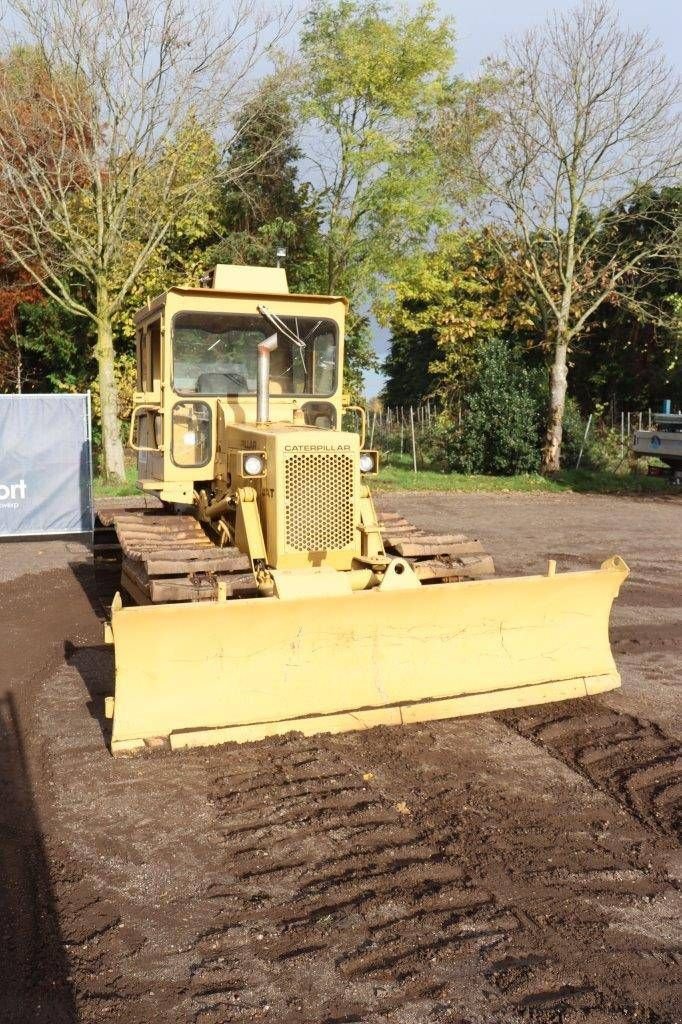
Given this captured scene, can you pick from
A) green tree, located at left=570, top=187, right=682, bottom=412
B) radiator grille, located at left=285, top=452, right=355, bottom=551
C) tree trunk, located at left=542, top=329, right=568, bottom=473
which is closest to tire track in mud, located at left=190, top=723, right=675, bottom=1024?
radiator grille, located at left=285, top=452, right=355, bottom=551

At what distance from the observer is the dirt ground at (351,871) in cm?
323

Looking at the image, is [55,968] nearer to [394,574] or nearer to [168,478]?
[394,574]

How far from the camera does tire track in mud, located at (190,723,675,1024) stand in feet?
10.5

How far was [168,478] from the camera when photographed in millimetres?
8094

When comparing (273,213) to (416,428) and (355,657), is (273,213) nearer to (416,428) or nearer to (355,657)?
(416,428)

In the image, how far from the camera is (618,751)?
5461 mm

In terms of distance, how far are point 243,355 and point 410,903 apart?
5.26 metres

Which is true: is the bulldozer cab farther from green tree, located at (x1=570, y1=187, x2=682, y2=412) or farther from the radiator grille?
green tree, located at (x1=570, y1=187, x2=682, y2=412)

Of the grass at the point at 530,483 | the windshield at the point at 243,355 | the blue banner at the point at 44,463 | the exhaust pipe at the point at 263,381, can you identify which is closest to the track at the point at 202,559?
the exhaust pipe at the point at 263,381

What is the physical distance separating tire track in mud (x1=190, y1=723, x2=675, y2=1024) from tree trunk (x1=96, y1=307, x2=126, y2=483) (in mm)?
16577

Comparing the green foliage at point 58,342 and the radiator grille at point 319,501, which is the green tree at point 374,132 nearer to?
the green foliage at point 58,342

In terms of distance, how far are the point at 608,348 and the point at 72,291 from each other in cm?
1821

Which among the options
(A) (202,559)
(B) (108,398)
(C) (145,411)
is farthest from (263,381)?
(B) (108,398)

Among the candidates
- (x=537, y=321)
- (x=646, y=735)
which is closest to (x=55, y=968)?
Result: (x=646, y=735)
